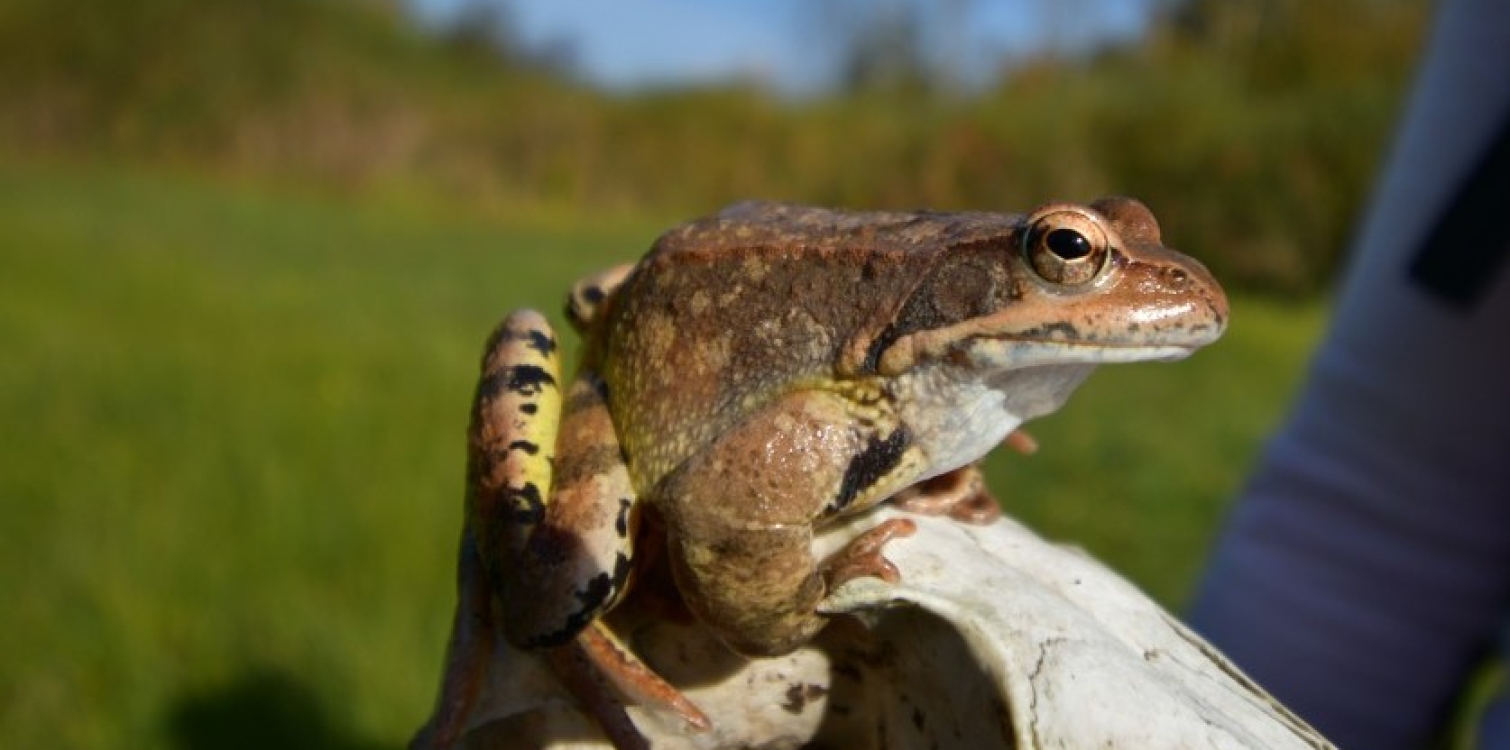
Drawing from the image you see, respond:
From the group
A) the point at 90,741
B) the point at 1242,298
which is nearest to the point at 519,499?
the point at 90,741

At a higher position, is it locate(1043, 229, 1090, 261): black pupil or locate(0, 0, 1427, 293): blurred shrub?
locate(1043, 229, 1090, 261): black pupil

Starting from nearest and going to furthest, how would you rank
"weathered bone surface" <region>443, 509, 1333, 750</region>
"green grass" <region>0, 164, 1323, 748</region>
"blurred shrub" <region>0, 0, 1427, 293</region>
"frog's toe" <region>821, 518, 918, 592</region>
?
"weathered bone surface" <region>443, 509, 1333, 750</region>, "frog's toe" <region>821, 518, 918, 592</region>, "green grass" <region>0, 164, 1323, 748</region>, "blurred shrub" <region>0, 0, 1427, 293</region>

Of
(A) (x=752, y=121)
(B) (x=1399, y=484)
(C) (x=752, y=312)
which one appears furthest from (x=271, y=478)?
(A) (x=752, y=121)

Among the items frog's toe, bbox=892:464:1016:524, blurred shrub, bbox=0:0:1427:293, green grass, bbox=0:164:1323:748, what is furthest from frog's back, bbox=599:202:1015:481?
blurred shrub, bbox=0:0:1427:293

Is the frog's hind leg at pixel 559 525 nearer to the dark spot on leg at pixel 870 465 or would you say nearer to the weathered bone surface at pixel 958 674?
the weathered bone surface at pixel 958 674

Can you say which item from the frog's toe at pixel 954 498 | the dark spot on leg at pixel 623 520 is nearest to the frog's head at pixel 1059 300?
the frog's toe at pixel 954 498

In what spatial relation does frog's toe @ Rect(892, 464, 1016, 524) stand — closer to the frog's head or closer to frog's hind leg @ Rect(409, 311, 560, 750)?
the frog's head

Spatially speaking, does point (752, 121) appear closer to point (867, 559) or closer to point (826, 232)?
point (826, 232)
